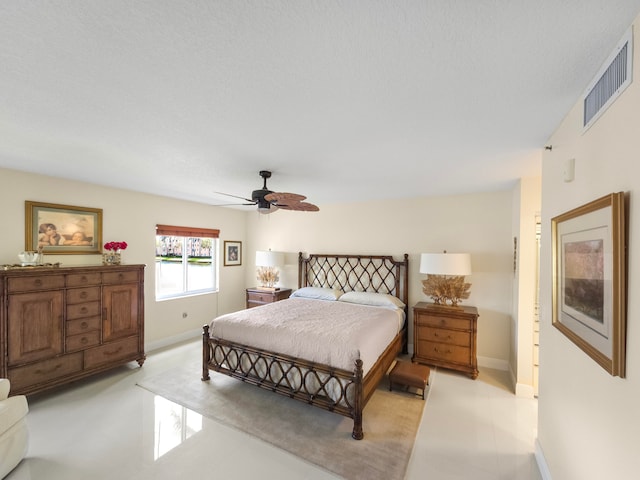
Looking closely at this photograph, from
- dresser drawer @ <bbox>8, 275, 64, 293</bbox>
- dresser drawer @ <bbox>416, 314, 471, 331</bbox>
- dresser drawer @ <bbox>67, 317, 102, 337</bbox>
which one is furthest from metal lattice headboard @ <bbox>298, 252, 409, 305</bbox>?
dresser drawer @ <bbox>8, 275, 64, 293</bbox>

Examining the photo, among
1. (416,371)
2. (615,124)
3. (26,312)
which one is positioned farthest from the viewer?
(416,371)

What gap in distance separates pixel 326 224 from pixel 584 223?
13.2ft

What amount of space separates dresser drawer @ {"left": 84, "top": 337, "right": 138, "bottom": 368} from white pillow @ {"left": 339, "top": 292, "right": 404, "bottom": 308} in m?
3.02

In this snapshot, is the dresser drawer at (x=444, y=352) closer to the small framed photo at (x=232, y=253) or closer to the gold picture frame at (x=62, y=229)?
the small framed photo at (x=232, y=253)

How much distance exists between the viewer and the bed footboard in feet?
8.02

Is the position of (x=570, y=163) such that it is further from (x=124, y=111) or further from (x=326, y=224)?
(x=326, y=224)

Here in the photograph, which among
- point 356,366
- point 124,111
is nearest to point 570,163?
point 356,366

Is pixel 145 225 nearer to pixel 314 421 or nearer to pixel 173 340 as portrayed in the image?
pixel 173 340

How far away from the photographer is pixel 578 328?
1444mm

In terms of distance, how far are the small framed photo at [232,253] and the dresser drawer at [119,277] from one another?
201cm

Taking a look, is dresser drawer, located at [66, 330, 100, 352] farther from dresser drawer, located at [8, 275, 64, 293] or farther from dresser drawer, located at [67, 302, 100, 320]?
dresser drawer, located at [8, 275, 64, 293]

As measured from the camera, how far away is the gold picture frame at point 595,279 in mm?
1080

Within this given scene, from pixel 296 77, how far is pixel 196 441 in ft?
9.41

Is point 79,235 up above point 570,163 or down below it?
below
